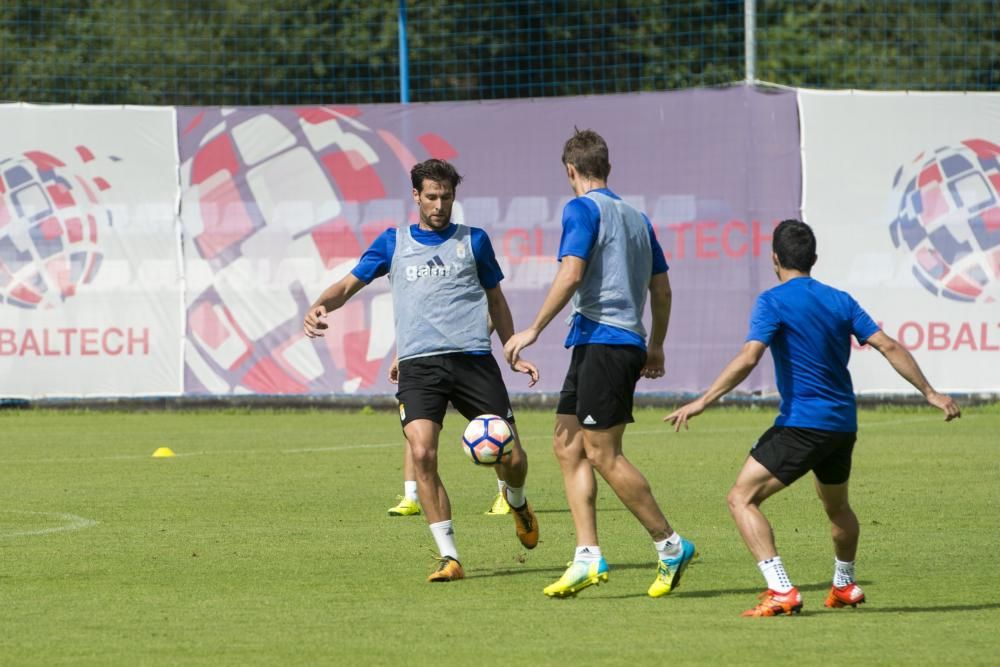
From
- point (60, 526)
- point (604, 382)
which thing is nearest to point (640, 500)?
point (604, 382)

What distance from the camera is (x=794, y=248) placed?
7.55 metres

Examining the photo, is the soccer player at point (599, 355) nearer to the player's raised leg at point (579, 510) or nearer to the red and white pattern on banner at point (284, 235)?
the player's raised leg at point (579, 510)

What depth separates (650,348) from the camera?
843cm

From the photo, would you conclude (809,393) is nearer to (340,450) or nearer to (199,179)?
(340,450)

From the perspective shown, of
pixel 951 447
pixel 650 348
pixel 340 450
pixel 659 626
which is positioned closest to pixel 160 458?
pixel 340 450

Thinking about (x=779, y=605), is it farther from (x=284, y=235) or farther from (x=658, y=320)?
(x=284, y=235)

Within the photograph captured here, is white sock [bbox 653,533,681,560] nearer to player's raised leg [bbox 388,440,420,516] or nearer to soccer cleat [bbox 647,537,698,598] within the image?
soccer cleat [bbox 647,537,698,598]

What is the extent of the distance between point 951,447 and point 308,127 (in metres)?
9.61

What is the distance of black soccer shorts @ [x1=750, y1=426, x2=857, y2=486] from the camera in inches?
293

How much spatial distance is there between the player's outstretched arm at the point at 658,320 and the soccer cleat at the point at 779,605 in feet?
4.51

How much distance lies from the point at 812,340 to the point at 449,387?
7.76 ft

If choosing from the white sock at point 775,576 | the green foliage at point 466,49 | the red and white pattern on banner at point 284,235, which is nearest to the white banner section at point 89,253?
the red and white pattern on banner at point 284,235

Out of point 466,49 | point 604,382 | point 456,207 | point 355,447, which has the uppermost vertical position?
point 466,49

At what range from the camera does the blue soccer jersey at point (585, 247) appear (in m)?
7.95
